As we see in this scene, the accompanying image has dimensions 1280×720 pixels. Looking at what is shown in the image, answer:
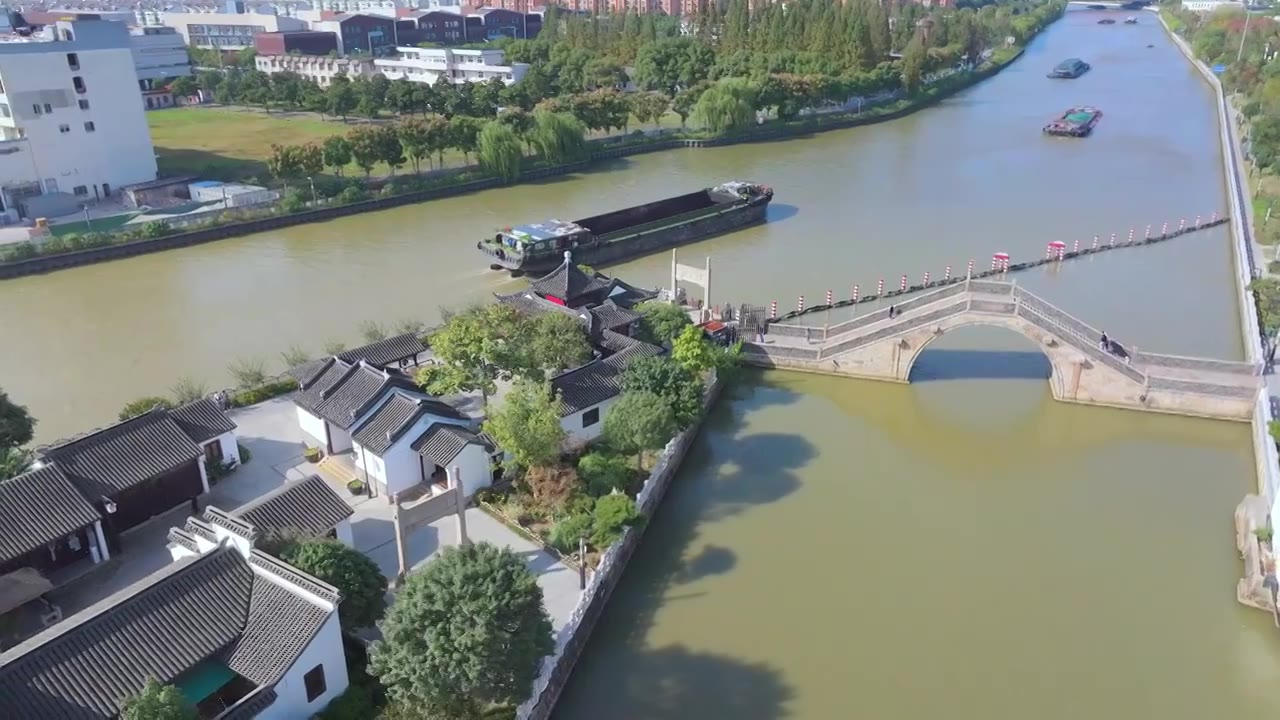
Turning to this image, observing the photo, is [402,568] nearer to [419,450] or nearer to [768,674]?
[419,450]

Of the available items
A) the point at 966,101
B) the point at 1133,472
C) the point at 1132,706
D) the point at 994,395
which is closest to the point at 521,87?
the point at 966,101

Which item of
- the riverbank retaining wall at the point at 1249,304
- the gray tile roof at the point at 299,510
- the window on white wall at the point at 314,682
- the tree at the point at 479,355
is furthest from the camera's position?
the tree at the point at 479,355

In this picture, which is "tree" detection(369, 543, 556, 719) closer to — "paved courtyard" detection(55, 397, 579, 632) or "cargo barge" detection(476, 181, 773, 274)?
"paved courtyard" detection(55, 397, 579, 632)

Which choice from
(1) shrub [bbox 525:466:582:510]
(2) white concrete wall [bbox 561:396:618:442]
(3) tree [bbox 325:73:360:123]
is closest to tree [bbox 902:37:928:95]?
(3) tree [bbox 325:73:360:123]

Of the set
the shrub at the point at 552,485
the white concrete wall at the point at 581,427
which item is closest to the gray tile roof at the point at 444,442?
the shrub at the point at 552,485

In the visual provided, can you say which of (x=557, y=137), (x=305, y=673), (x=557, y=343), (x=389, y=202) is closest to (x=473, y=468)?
(x=557, y=343)

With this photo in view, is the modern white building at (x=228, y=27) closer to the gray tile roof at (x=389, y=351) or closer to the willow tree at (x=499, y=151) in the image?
the willow tree at (x=499, y=151)

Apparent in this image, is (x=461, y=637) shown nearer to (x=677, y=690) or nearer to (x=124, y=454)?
(x=677, y=690)
